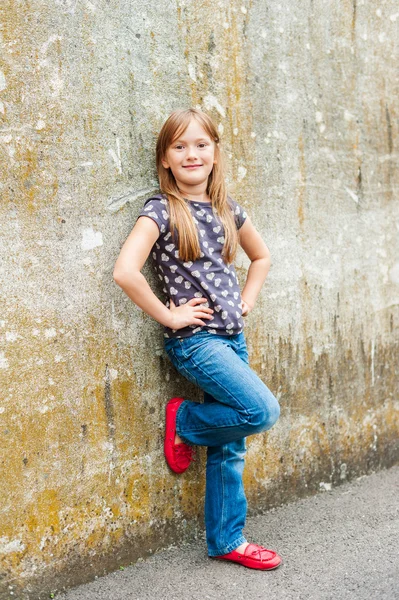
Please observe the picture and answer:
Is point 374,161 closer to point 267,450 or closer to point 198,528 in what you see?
point 267,450

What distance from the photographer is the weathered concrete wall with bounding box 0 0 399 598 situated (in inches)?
105

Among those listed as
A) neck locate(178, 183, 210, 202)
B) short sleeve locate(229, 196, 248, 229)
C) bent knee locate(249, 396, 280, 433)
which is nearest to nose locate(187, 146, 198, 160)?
neck locate(178, 183, 210, 202)

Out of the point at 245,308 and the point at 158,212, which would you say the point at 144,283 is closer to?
the point at 158,212

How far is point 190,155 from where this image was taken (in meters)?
2.90

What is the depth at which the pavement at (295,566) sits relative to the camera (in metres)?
2.81

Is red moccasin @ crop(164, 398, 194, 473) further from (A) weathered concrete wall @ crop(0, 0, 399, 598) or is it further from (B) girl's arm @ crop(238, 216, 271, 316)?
(B) girl's arm @ crop(238, 216, 271, 316)

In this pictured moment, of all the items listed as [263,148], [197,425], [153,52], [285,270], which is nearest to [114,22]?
[153,52]

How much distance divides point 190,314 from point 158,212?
42 cm

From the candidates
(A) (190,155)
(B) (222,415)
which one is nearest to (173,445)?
(B) (222,415)

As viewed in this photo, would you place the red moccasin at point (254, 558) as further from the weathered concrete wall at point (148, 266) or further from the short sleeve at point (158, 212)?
the short sleeve at point (158, 212)

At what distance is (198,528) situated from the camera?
328cm

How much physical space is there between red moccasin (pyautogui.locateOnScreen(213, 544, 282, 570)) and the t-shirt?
Answer: 92cm

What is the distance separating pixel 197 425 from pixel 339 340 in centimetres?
119

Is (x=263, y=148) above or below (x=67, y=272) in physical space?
above
